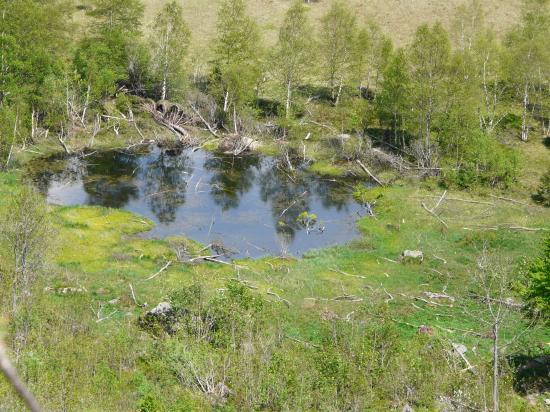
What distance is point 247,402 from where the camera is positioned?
20906 millimetres

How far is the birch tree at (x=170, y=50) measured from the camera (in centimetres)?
7281

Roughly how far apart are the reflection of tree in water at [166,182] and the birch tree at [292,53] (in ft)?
53.0

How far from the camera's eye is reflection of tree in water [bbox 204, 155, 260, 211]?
53875 mm

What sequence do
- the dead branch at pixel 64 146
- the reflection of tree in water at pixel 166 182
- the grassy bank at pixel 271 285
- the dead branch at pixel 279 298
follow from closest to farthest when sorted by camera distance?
1. the grassy bank at pixel 271 285
2. the dead branch at pixel 279 298
3. the reflection of tree in water at pixel 166 182
4. the dead branch at pixel 64 146

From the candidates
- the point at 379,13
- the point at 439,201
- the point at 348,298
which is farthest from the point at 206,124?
the point at 379,13

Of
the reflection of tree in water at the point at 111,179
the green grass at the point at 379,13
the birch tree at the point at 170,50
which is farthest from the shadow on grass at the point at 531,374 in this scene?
the green grass at the point at 379,13

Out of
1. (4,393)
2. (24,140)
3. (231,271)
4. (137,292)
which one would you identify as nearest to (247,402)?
(4,393)

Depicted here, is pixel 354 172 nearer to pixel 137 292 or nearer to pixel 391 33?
pixel 137 292

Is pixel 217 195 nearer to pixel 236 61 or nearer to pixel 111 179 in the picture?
pixel 111 179

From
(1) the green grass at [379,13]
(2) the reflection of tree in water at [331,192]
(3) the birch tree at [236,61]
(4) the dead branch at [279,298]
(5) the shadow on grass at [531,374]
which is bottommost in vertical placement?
Result: (2) the reflection of tree in water at [331,192]

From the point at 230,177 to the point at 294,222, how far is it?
1126 centimetres

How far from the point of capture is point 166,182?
56.2 metres

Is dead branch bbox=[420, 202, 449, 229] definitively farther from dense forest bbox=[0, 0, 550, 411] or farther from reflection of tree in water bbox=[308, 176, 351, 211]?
reflection of tree in water bbox=[308, 176, 351, 211]

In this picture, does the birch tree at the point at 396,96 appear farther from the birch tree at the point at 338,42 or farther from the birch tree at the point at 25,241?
the birch tree at the point at 25,241
